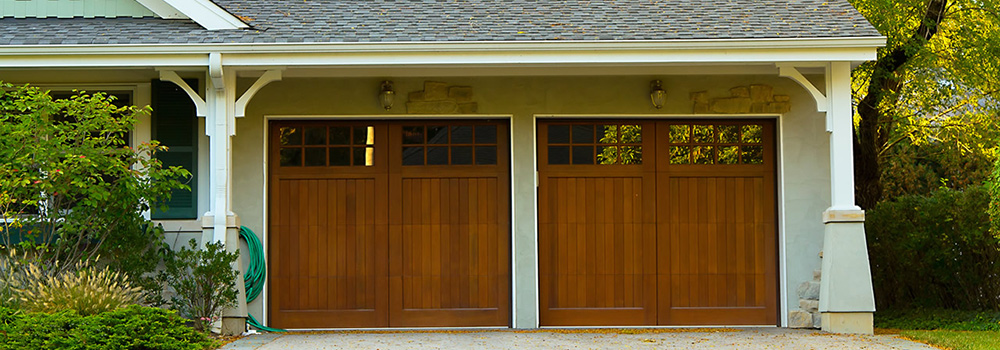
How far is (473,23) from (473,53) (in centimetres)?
65

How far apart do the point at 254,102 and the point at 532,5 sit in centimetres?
251

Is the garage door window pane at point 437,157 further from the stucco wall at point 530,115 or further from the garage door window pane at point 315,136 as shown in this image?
the garage door window pane at point 315,136

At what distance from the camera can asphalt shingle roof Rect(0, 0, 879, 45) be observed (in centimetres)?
814

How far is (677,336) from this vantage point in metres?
8.23

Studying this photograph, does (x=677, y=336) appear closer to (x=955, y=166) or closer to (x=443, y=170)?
(x=443, y=170)

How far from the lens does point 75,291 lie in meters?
7.32

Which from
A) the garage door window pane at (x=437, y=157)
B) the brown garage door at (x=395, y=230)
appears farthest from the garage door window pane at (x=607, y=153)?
the garage door window pane at (x=437, y=157)

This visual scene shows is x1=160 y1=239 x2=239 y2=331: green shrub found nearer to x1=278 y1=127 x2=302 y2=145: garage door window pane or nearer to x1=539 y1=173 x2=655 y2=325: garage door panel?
x1=278 y1=127 x2=302 y2=145: garage door window pane

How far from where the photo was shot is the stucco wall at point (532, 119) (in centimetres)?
913

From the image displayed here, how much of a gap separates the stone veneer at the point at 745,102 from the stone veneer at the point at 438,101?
6.30 ft

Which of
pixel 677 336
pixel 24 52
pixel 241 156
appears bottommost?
pixel 677 336

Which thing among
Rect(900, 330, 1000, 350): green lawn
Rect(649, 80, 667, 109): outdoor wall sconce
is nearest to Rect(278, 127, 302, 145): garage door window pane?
Rect(649, 80, 667, 109): outdoor wall sconce

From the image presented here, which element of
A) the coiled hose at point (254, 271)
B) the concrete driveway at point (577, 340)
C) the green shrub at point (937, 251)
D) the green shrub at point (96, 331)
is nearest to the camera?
the green shrub at point (96, 331)

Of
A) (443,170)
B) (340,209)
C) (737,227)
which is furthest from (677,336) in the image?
(340,209)
